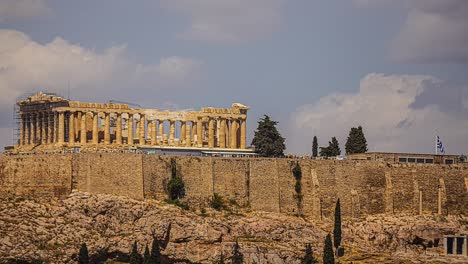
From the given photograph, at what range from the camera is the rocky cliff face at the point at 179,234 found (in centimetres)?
15700

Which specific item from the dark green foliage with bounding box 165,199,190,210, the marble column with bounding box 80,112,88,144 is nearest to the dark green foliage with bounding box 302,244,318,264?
the dark green foliage with bounding box 165,199,190,210

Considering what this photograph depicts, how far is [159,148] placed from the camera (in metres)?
179

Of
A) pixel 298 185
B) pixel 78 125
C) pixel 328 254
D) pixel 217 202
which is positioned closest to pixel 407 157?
pixel 298 185

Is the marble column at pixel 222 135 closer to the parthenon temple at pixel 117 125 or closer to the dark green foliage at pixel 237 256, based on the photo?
the parthenon temple at pixel 117 125

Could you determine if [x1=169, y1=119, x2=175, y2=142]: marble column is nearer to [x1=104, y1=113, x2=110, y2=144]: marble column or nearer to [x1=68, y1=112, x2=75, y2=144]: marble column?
[x1=104, y1=113, x2=110, y2=144]: marble column

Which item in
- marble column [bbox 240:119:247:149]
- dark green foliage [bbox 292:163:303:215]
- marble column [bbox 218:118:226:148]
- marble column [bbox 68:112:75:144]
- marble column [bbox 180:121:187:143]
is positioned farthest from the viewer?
marble column [bbox 240:119:247:149]

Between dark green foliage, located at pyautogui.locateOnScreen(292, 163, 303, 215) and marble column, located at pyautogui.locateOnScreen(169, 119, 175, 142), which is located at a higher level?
marble column, located at pyautogui.locateOnScreen(169, 119, 175, 142)

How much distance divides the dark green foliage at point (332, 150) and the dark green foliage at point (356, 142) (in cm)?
121

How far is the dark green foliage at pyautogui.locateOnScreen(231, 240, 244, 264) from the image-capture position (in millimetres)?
161375

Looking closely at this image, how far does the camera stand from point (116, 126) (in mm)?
182000

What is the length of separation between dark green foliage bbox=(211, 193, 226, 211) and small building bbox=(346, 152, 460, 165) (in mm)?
20564

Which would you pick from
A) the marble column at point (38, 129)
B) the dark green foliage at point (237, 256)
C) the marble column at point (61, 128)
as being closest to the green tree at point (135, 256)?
the dark green foliage at point (237, 256)

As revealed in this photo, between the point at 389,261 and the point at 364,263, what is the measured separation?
3.17m

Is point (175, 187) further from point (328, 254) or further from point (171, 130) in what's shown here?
point (171, 130)
